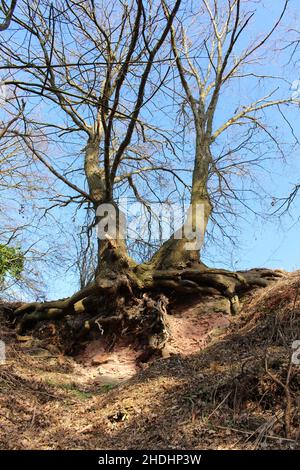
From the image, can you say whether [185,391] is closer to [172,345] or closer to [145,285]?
Answer: [172,345]

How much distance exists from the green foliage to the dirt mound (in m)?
3.10

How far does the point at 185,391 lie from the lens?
4.96 metres

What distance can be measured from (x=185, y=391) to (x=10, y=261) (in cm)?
699

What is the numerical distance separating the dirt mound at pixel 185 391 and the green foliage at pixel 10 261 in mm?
3099

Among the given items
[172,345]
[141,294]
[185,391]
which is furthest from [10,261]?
[185,391]

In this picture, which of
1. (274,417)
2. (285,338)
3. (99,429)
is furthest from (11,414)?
(285,338)

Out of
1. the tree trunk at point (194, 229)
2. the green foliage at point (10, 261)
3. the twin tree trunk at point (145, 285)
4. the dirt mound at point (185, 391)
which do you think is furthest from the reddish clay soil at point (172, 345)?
the green foliage at point (10, 261)

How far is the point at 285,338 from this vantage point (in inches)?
216

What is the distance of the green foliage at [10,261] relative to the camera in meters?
→ 10.7

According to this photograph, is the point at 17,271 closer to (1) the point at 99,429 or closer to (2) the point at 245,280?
(2) the point at 245,280

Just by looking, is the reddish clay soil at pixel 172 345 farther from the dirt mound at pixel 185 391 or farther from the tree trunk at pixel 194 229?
the tree trunk at pixel 194 229

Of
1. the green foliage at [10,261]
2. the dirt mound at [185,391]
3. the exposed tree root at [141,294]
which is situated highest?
the green foliage at [10,261]

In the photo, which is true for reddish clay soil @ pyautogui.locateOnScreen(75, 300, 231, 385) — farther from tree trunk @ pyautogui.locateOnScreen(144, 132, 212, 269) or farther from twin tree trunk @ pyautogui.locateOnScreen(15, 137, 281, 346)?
tree trunk @ pyautogui.locateOnScreen(144, 132, 212, 269)

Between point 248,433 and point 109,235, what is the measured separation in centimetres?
528
